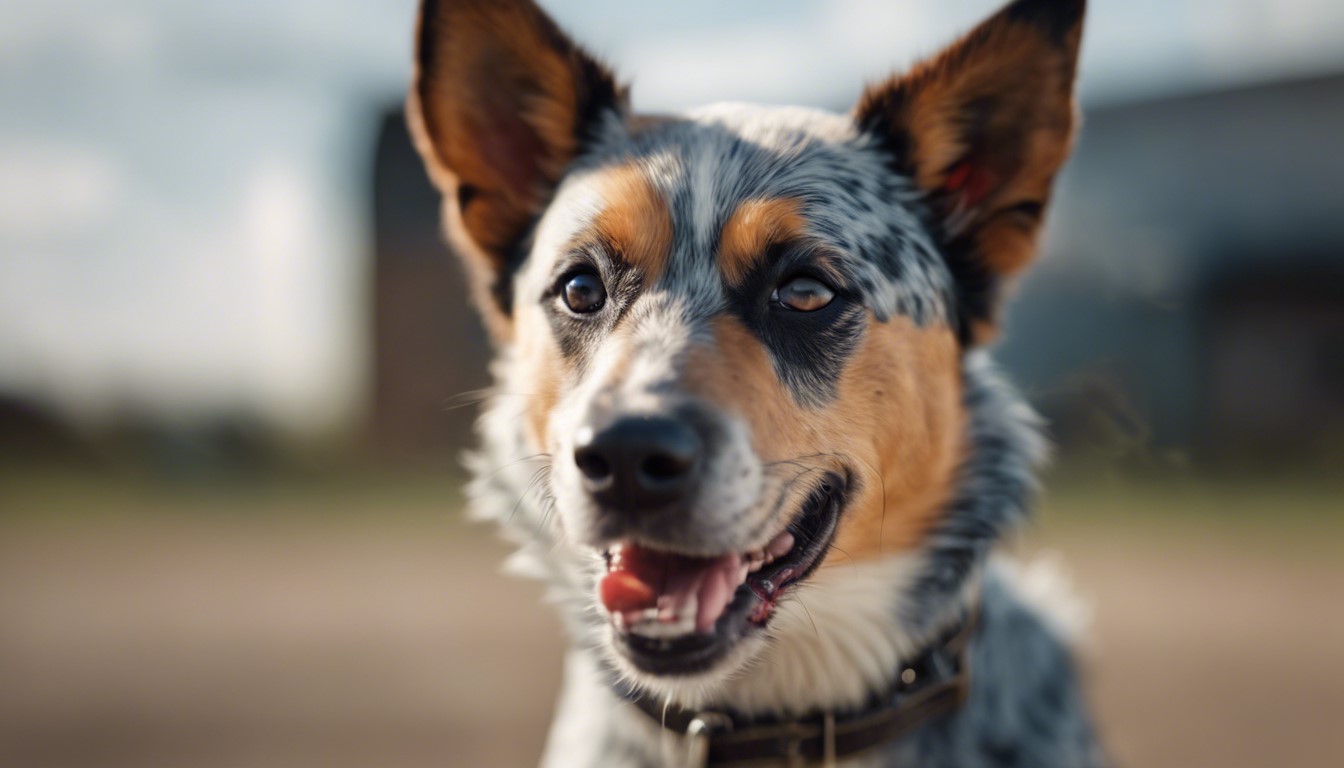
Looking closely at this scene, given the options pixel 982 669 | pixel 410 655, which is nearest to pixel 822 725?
pixel 982 669

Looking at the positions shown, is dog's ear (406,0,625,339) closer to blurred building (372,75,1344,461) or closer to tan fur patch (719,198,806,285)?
tan fur patch (719,198,806,285)

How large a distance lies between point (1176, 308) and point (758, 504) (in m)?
10.9

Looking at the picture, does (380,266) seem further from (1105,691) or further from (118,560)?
(1105,691)

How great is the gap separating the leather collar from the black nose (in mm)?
Answer: 722

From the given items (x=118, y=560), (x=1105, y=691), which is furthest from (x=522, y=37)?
(x=118, y=560)

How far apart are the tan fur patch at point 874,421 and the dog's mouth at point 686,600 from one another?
22cm

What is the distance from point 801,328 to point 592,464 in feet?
2.43

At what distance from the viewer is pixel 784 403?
2.36 meters

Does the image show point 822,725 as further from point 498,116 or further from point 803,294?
point 498,116

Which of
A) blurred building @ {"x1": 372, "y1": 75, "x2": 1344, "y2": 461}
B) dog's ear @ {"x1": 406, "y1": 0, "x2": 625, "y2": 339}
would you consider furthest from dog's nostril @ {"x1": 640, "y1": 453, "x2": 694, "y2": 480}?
blurred building @ {"x1": 372, "y1": 75, "x2": 1344, "y2": 461}

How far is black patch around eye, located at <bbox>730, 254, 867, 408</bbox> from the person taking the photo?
A: 2480 millimetres

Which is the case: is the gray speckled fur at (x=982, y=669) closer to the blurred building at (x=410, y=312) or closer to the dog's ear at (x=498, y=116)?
the dog's ear at (x=498, y=116)

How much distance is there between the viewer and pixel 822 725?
2.46 m

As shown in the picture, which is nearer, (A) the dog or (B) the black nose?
(B) the black nose
